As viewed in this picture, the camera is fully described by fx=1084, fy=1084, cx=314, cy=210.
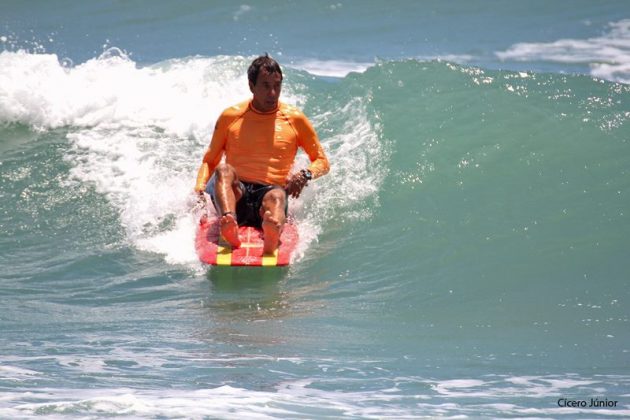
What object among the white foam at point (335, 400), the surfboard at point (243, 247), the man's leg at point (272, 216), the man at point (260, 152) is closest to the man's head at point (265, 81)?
the man at point (260, 152)

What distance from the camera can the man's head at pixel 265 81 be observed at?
336 inches

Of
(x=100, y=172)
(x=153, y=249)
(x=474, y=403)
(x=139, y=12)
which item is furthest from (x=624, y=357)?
(x=139, y=12)

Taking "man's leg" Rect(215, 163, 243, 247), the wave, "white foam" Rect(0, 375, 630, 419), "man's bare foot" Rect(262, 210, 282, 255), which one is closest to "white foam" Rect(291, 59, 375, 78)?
the wave

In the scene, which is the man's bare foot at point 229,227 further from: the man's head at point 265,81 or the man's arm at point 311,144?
the man's head at point 265,81

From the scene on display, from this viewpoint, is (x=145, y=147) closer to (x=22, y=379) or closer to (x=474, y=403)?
(x=22, y=379)

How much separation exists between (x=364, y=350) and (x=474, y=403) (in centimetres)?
119

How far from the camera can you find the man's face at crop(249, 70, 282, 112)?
8.59 meters

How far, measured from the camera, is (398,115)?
36.4 ft

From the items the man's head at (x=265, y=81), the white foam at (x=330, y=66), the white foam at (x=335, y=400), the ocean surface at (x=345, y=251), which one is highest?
the white foam at (x=330, y=66)

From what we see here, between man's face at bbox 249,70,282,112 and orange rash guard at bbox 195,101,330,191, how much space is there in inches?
4.6

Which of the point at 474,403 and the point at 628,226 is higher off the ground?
the point at 628,226

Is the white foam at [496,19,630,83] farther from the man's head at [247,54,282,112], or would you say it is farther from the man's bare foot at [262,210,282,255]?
the man's bare foot at [262,210,282,255]

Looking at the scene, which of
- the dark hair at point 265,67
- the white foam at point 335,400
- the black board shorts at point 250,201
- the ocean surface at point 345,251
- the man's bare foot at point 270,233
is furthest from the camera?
the black board shorts at point 250,201

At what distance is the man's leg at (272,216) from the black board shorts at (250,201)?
155 millimetres
